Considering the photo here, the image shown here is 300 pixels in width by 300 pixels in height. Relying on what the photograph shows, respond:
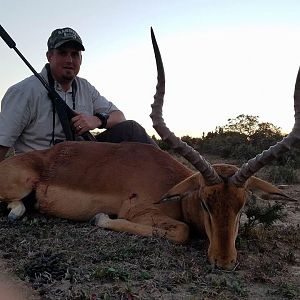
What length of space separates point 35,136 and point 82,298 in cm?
405

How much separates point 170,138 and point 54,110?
266 centimetres

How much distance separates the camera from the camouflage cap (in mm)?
7027

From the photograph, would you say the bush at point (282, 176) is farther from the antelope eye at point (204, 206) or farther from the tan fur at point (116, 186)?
the antelope eye at point (204, 206)

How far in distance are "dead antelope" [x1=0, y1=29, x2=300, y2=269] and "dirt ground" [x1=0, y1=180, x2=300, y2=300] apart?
24 cm

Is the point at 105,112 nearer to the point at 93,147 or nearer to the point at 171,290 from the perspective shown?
the point at 93,147

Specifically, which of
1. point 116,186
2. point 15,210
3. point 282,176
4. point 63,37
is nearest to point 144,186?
point 116,186

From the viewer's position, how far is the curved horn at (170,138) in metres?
4.40

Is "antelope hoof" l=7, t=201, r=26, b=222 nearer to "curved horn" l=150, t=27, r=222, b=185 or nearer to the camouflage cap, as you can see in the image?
"curved horn" l=150, t=27, r=222, b=185

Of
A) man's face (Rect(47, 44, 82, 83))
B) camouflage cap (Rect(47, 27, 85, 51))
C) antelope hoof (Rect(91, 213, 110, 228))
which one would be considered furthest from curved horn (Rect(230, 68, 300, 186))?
camouflage cap (Rect(47, 27, 85, 51))

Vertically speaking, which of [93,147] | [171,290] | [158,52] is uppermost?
[158,52]

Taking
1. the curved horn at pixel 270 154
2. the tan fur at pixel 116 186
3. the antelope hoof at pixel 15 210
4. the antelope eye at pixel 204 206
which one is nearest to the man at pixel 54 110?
the tan fur at pixel 116 186

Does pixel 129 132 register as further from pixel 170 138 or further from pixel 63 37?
pixel 170 138

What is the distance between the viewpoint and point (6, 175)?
5.87 meters

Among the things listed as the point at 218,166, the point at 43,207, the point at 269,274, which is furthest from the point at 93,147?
the point at 269,274
